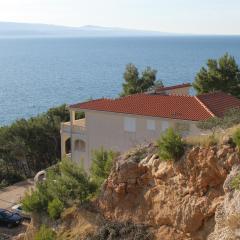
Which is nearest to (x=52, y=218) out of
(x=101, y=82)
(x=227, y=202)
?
(x=227, y=202)

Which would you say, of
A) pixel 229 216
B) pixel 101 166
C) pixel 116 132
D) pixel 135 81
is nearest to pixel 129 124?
pixel 116 132

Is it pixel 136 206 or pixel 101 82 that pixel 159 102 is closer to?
pixel 136 206

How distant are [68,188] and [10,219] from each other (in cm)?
1121

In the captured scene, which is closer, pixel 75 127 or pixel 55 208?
pixel 55 208

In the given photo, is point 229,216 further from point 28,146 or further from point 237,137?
point 28,146

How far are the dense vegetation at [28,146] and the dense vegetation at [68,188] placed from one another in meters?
27.4

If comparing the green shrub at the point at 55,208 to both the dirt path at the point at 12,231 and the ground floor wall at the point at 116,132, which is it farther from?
the ground floor wall at the point at 116,132

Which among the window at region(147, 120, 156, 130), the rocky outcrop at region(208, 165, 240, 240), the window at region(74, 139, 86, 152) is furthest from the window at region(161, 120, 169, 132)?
the rocky outcrop at region(208, 165, 240, 240)

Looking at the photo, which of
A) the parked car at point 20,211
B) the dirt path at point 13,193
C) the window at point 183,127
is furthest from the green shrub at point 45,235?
the dirt path at point 13,193

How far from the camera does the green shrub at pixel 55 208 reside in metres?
23.0

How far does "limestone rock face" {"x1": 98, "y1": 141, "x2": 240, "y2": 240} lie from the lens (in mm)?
18266

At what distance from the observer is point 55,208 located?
23016 millimetres

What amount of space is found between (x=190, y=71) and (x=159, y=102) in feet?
399

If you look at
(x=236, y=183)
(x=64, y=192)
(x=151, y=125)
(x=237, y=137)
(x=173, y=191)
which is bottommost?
(x=64, y=192)
